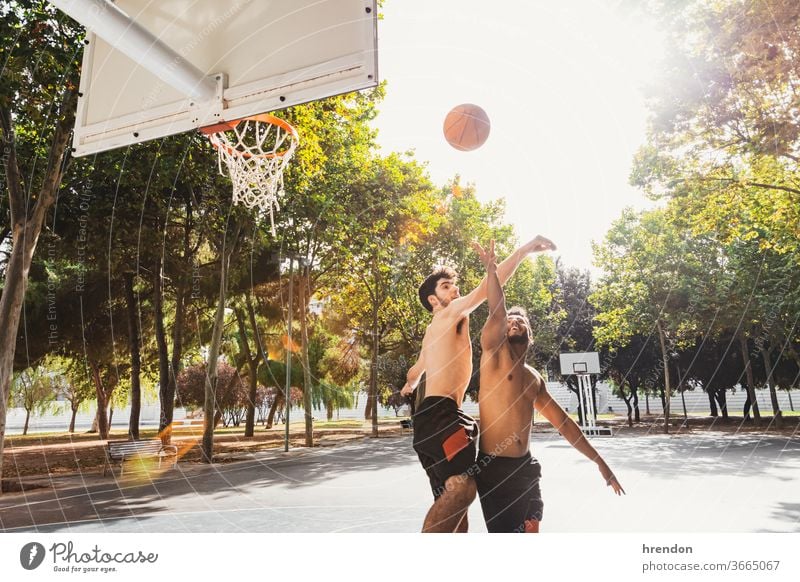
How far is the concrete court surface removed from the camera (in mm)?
3908

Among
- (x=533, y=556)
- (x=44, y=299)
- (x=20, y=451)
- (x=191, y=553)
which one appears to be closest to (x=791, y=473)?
(x=533, y=556)

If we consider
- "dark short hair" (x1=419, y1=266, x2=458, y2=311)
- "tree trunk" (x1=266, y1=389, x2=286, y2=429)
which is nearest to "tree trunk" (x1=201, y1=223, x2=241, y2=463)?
"dark short hair" (x1=419, y1=266, x2=458, y2=311)

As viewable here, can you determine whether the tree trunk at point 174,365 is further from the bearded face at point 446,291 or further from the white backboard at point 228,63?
the bearded face at point 446,291

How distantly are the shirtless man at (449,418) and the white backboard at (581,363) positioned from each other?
5.40 meters

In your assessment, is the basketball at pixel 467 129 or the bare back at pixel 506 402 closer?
the bare back at pixel 506 402

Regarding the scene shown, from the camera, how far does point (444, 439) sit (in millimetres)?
2736

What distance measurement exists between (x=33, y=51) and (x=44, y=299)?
776 centimetres

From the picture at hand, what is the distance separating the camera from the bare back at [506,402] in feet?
8.98

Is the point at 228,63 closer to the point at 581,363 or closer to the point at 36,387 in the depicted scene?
the point at 581,363

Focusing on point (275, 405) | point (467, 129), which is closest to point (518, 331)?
point (467, 129)

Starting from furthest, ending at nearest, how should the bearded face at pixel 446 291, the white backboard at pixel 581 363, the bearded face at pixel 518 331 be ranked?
1. the white backboard at pixel 581 363
2. the bearded face at pixel 446 291
3. the bearded face at pixel 518 331

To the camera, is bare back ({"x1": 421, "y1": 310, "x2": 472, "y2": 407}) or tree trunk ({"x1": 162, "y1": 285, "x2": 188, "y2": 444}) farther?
tree trunk ({"x1": 162, "y1": 285, "x2": 188, "y2": 444})

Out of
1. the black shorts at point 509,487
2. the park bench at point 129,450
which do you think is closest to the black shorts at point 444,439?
the black shorts at point 509,487

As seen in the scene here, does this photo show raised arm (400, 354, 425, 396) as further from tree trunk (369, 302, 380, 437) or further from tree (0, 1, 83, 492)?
tree trunk (369, 302, 380, 437)
